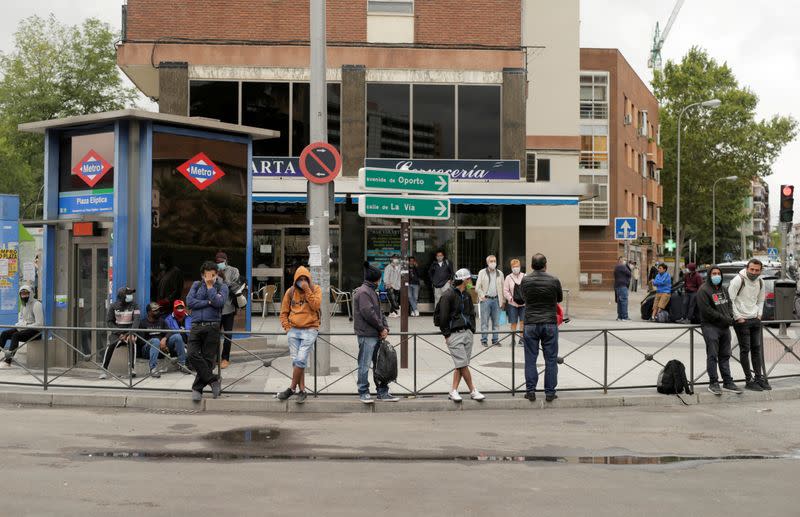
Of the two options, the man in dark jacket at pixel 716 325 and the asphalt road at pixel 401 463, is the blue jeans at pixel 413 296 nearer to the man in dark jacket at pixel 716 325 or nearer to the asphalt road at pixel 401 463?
the man in dark jacket at pixel 716 325

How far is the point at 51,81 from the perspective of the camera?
46000 millimetres

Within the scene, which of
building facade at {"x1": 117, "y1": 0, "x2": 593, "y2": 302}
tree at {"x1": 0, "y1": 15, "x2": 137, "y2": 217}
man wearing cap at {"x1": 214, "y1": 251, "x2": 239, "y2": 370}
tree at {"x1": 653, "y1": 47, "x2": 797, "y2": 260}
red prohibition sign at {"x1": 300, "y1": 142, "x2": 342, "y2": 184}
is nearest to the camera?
red prohibition sign at {"x1": 300, "y1": 142, "x2": 342, "y2": 184}

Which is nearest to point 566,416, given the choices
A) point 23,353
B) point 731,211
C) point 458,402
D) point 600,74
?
point 458,402

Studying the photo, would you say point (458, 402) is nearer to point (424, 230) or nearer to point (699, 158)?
point (424, 230)

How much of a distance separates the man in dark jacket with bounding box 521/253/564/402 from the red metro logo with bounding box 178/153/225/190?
5.86 metres

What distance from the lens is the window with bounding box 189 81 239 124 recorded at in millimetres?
24188

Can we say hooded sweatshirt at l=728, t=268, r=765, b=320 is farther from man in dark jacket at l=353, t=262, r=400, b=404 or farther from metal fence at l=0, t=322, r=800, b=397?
man in dark jacket at l=353, t=262, r=400, b=404

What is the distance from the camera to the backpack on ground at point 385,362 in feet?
35.0

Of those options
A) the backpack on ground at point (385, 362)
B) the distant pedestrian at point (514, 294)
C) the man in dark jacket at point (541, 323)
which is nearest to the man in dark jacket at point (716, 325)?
the man in dark jacket at point (541, 323)

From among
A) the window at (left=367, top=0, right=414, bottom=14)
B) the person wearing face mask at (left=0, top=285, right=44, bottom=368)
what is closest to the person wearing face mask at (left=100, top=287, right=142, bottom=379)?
the person wearing face mask at (left=0, top=285, right=44, bottom=368)

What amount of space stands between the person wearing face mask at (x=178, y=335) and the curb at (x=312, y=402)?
46.6 inches

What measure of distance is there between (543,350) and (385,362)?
196 cm

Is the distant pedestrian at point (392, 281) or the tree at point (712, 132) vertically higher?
the tree at point (712, 132)

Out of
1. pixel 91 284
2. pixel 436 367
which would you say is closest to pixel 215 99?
pixel 91 284
